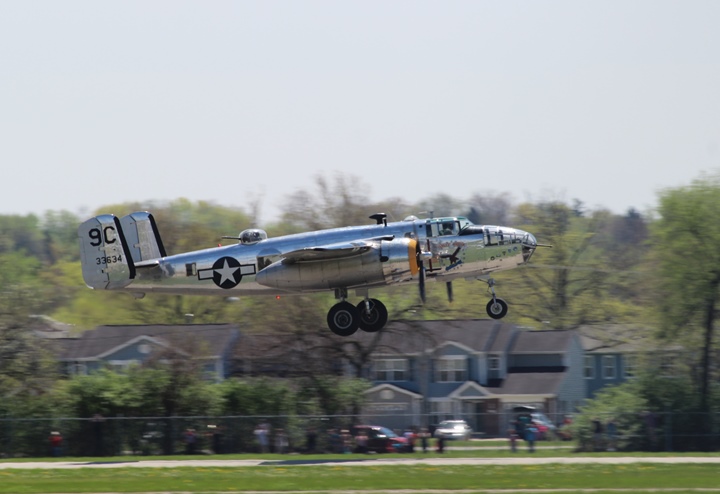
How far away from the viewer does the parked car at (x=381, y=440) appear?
120ft

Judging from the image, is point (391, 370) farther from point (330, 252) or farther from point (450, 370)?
point (330, 252)

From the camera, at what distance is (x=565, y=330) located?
64.2 meters

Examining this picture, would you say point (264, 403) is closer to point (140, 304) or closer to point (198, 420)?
point (198, 420)

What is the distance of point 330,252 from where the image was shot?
29.2 meters

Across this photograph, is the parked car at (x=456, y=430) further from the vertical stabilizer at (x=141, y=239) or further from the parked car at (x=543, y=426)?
the vertical stabilizer at (x=141, y=239)

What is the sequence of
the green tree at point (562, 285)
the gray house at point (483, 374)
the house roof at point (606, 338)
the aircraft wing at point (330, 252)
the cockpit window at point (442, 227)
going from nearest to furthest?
the aircraft wing at point (330, 252), the cockpit window at point (442, 227), the gray house at point (483, 374), the house roof at point (606, 338), the green tree at point (562, 285)

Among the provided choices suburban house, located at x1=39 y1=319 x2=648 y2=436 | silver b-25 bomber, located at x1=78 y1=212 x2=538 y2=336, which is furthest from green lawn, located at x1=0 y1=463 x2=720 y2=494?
suburban house, located at x1=39 y1=319 x2=648 y2=436

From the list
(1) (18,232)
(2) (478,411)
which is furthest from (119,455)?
(1) (18,232)

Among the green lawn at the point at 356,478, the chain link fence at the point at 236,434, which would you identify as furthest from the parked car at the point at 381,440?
the green lawn at the point at 356,478

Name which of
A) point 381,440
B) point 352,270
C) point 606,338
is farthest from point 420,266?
point 606,338

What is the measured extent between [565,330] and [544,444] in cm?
2718

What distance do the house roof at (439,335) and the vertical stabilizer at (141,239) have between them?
60.0 feet

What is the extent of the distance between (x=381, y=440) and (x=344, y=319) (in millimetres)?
8285

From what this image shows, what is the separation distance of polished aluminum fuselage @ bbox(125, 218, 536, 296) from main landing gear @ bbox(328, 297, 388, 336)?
0.66 meters
